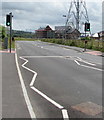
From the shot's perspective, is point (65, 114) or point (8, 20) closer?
point (65, 114)

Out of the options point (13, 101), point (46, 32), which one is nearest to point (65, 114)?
point (13, 101)

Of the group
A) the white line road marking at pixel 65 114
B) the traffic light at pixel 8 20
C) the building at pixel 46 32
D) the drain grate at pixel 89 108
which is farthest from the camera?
the building at pixel 46 32

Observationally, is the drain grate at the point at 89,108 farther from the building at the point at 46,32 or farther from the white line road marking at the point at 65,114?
the building at the point at 46,32

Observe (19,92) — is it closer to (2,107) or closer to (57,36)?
(2,107)

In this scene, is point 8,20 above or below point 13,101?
above

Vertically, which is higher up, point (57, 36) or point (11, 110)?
point (57, 36)

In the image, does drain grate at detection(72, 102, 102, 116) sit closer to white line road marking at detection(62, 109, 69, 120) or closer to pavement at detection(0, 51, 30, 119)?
white line road marking at detection(62, 109, 69, 120)

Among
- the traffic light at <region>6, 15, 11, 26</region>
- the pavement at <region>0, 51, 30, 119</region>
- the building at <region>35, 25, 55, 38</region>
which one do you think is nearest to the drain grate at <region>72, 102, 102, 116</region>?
the pavement at <region>0, 51, 30, 119</region>

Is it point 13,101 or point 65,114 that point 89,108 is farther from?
point 13,101

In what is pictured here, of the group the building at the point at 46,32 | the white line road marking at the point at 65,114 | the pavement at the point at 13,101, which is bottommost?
the white line road marking at the point at 65,114

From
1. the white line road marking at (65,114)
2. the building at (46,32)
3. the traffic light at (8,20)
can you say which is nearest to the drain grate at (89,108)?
the white line road marking at (65,114)

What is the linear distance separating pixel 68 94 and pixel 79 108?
145cm

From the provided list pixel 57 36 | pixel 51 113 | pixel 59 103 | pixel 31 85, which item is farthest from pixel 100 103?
pixel 57 36

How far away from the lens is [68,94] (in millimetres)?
7586
